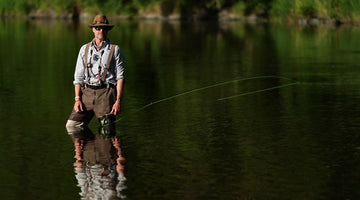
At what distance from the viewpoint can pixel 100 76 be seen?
12.4 m

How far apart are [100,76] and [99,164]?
6.66 feet

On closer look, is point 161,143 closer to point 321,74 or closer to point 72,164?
point 72,164

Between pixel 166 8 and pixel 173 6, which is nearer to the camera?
pixel 173 6

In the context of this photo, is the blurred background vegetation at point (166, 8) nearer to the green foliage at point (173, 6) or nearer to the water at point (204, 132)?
the green foliage at point (173, 6)

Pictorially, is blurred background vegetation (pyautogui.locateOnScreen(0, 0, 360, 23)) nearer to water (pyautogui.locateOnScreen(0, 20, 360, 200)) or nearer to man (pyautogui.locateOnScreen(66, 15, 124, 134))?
water (pyautogui.locateOnScreen(0, 20, 360, 200))

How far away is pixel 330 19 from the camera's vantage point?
58312mm

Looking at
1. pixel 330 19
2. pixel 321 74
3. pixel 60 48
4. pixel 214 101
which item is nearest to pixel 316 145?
pixel 214 101

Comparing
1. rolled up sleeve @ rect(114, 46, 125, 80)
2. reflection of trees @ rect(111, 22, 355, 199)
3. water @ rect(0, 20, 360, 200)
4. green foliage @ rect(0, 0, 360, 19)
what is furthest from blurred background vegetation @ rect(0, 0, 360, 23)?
rolled up sleeve @ rect(114, 46, 125, 80)

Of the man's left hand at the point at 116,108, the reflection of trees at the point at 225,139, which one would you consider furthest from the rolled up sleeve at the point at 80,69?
the reflection of trees at the point at 225,139

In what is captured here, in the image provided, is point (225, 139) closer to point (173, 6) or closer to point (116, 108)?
point (116, 108)

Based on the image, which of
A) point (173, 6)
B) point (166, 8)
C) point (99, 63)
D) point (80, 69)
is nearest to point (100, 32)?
point (99, 63)

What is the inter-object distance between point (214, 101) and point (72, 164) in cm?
652

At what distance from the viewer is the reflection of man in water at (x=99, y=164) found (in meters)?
9.18

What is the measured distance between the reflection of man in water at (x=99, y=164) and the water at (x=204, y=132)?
78 mm
